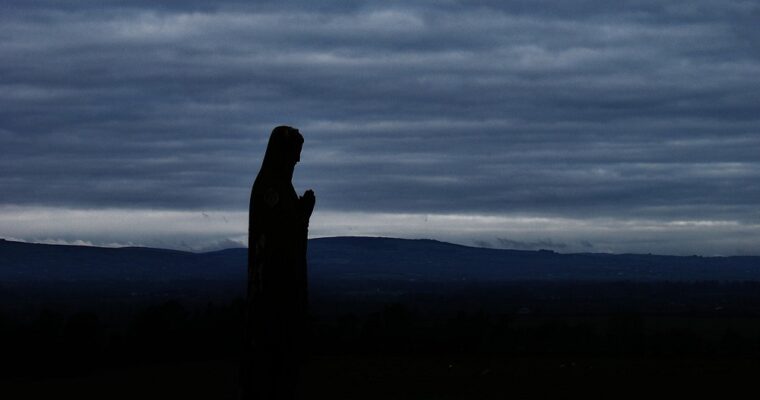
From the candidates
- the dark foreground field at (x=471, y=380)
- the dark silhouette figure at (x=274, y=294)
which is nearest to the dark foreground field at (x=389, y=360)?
the dark foreground field at (x=471, y=380)

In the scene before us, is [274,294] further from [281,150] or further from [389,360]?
[389,360]

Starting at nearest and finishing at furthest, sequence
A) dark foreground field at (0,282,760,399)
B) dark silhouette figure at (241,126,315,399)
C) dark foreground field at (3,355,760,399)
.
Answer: dark silhouette figure at (241,126,315,399), dark foreground field at (3,355,760,399), dark foreground field at (0,282,760,399)

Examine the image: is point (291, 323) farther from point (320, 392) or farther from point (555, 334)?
point (555, 334)

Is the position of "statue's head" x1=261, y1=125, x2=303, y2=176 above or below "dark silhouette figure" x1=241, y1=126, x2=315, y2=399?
above

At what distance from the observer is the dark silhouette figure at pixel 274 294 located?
12.2 m

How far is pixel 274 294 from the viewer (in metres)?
12.2

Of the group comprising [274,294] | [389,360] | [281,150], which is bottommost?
[389,360]

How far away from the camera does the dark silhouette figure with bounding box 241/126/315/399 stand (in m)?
12.2

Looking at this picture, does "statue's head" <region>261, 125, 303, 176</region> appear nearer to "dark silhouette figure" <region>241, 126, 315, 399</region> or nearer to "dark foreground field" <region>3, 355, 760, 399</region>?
"dark silhouette figure" <region>241, 126, 315, 399</region>

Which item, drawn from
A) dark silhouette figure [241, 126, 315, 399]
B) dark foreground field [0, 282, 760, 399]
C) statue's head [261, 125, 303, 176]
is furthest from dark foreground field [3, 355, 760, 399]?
statue's head [261, 125, 303, 176]

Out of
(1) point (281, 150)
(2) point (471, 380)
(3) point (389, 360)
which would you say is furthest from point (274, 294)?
(3) point (389, 360)

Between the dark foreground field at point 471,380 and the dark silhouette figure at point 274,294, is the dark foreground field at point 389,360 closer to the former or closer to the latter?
the dark foreground field at point 471,380

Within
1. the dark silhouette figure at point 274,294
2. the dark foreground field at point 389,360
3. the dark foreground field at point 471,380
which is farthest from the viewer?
the dark foreground field at point 389,360

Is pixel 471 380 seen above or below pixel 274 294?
below
